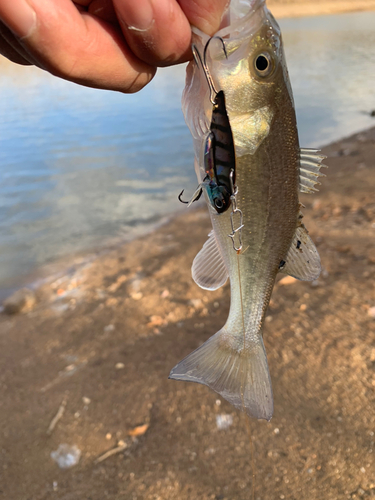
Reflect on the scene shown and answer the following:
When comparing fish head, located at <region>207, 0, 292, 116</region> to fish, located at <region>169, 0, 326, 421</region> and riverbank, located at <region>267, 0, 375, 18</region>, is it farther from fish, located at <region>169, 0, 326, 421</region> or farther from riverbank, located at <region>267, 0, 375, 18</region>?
riverbank, located at <region>267, 0, 375, 18</region>

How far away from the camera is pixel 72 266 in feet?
21.3

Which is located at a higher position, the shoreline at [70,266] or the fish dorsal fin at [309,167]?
the fish dorsal fin at [309,167]

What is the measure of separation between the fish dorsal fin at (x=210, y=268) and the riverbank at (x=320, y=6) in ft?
218

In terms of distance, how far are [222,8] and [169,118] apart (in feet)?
44.9

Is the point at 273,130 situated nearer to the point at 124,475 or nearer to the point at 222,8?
the point at 222,8

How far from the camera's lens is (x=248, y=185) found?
4.71ft

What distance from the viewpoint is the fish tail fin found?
5.35 feet

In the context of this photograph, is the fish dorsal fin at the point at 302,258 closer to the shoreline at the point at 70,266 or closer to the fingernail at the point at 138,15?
the fingernail at the point at 138,15

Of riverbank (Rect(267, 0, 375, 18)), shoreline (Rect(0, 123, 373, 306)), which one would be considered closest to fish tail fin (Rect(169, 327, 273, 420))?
shoreline (Rect(0, 123, 373, 306))

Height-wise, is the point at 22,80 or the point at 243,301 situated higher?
the point at 243,301

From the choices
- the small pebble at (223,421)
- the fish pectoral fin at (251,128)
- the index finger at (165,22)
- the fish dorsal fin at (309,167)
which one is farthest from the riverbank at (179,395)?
the index finger at (165,22)

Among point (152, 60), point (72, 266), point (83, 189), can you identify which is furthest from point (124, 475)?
point (83, 189)

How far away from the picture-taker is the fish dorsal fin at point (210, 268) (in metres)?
1.68

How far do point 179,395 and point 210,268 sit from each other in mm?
1953
